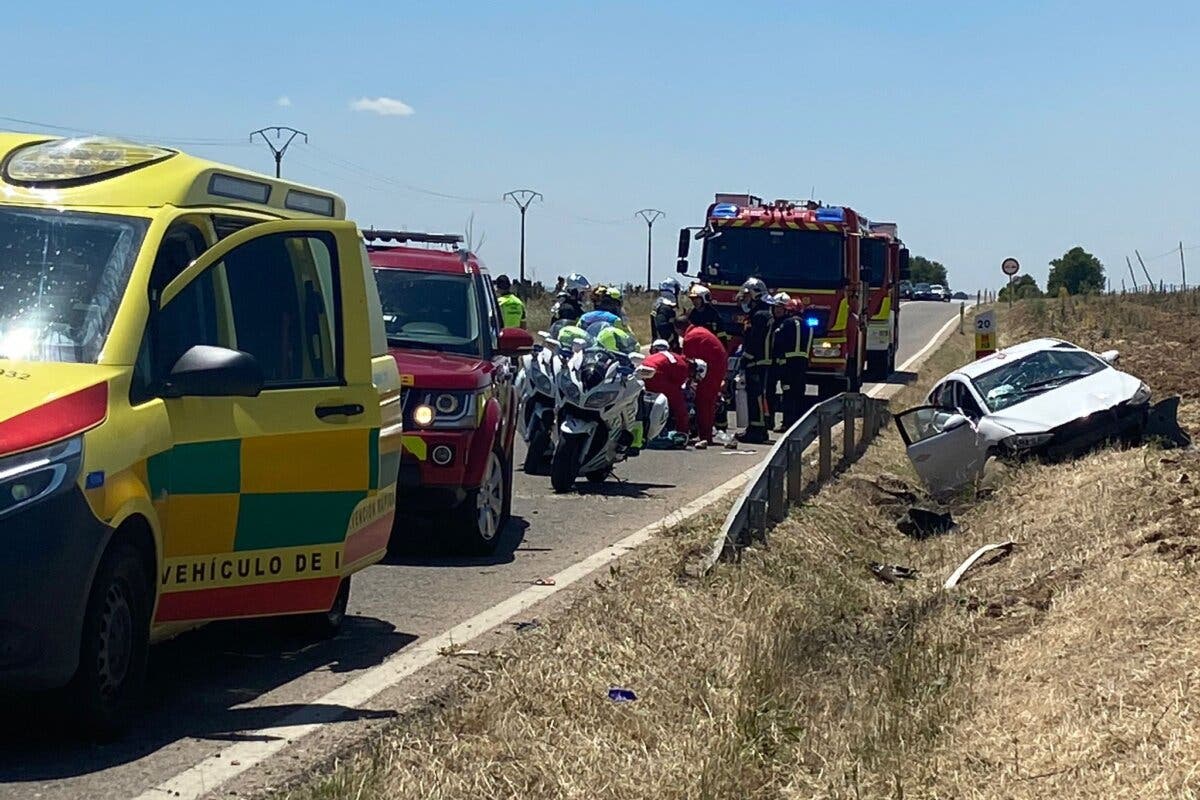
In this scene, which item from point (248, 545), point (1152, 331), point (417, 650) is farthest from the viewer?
point (1152, 331)

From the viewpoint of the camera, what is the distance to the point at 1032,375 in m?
15.6

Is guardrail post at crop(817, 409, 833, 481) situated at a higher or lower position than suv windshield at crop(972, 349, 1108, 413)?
lower

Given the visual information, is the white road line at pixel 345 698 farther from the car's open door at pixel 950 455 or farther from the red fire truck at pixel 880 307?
the red fire truck at pixel 880 307

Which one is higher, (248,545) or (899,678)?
(248,545)

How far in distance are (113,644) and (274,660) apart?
1643 mm

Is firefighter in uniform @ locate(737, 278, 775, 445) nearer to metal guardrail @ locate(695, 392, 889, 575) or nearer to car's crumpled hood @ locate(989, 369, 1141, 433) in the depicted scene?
metal guardrail @ locate(695, 392, 889, 575)

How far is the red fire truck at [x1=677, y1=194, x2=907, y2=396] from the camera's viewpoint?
24.8 m

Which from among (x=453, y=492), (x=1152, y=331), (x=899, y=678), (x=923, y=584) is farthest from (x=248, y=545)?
(x=1152, y=331)

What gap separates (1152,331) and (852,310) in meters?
13.8

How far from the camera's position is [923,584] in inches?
425

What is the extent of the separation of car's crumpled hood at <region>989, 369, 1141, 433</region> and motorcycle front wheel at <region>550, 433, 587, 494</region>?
350cm

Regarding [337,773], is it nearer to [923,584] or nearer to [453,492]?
[453,492]

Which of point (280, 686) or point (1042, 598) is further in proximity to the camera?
point (1042, 598)

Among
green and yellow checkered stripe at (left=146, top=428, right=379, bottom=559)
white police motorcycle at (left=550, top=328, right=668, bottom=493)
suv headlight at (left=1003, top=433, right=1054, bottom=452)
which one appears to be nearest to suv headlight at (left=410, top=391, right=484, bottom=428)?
green and yellow checkered stripe at (left=146, top=428, right=379, bottom=559)
